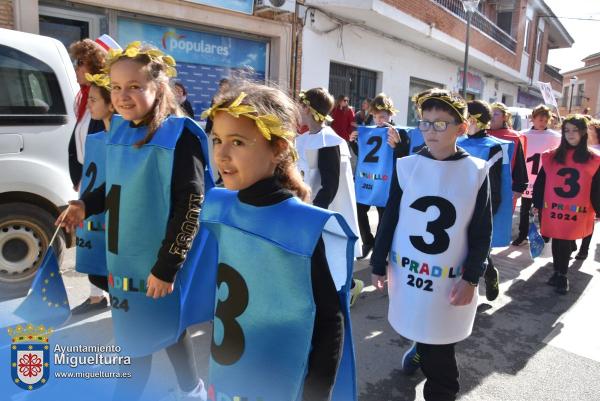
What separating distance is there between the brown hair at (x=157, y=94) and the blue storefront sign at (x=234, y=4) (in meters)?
7.33

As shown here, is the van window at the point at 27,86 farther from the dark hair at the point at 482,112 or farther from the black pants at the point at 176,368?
the dark hair at the point at 482,112

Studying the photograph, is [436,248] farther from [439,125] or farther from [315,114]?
[315,114]

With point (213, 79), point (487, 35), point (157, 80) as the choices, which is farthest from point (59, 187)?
point (487, 35)

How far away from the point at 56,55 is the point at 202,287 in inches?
133

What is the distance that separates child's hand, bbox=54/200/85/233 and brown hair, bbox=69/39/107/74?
1243mm

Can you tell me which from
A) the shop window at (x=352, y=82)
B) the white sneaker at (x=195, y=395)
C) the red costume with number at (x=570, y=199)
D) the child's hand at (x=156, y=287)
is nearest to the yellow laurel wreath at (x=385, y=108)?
the red costume with number at (x=570, y=199)

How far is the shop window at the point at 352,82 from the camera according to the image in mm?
12258

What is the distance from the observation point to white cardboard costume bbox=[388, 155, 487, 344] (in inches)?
98.3

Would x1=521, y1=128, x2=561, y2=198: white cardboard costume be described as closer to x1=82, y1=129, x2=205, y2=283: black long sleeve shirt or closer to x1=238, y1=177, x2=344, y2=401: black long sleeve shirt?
x1=82, y1=129, x2=205, y2=283: black long sleeve shirt

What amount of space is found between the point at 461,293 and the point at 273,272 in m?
1.32

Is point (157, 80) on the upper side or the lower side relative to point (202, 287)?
upper

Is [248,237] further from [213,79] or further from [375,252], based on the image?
[213,79]

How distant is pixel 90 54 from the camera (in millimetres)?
3303

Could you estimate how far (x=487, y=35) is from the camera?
19203 mm
